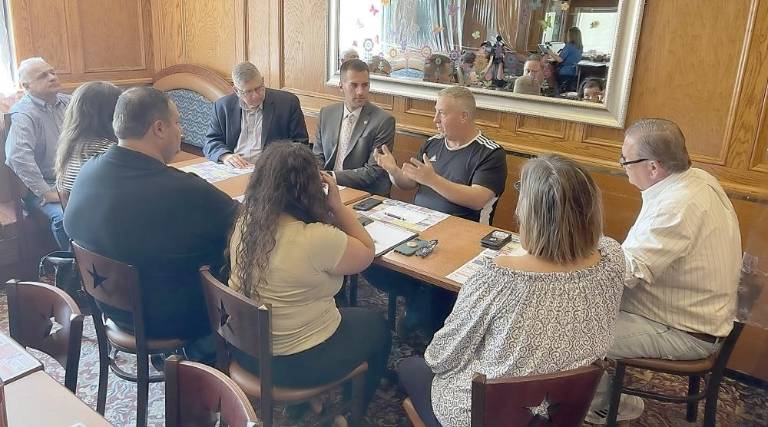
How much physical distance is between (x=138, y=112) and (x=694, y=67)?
2.41m

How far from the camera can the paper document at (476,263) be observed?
76.1 inches

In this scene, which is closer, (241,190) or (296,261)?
(296,261)

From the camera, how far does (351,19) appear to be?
392 cm

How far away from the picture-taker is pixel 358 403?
6.66 feet

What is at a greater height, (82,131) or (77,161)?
(82,131)

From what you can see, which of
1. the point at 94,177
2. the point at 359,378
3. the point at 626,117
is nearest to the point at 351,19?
the point at 626,117

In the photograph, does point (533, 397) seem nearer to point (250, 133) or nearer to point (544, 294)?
point (544, 294)

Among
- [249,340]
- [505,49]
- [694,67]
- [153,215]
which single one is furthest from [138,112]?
[694,67]

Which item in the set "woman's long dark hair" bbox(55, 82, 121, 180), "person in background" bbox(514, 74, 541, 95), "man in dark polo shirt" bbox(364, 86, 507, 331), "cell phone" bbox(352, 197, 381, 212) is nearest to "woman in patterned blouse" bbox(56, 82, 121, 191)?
"woman's long dark hair" bbox(55, 82, 121, 180)

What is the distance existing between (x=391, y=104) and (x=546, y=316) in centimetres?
264

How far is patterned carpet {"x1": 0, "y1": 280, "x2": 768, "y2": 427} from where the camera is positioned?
229cm

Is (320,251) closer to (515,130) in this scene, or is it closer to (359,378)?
(359,378)

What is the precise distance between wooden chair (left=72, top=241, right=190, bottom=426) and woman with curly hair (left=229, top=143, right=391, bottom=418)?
322 millimetres

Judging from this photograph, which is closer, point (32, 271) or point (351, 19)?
point (32, 271)
